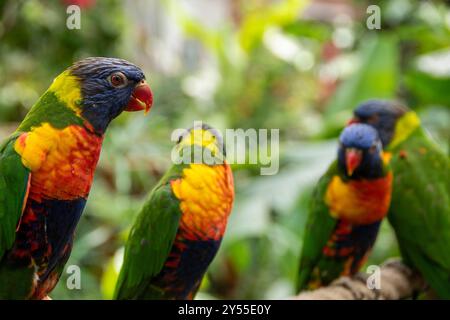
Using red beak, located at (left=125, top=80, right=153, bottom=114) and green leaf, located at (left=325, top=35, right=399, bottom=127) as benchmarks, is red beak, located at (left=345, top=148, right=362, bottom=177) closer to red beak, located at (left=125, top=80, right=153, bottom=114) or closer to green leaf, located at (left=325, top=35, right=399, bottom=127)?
red beak, located at (left=125, top=80, right=153, bottom=114)

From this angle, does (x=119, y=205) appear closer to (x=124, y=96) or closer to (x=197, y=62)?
(x=124, y=96)

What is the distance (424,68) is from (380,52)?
0.71 meters

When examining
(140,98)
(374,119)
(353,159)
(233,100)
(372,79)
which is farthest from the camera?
(233,100)

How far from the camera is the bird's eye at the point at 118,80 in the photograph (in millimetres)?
947

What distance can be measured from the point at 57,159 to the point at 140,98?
17cm

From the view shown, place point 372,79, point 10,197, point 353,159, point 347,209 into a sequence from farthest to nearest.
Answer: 1. point 372,79
2. point 347,209
3. point 353,159
4. point 10,197

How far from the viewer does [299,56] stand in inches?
160

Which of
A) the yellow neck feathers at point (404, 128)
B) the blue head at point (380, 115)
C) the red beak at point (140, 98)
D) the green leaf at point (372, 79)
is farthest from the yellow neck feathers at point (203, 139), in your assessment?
the green leaf at point (372, 79)

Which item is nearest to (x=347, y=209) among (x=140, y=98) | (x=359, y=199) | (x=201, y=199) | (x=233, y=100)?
(x=359, y=199)

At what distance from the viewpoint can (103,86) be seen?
94cm

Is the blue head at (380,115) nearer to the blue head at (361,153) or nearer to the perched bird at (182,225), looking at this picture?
the blue head at (361,153)

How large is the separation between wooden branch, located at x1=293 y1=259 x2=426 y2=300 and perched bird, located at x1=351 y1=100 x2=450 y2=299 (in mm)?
46

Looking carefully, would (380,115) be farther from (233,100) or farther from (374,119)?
(233,100)

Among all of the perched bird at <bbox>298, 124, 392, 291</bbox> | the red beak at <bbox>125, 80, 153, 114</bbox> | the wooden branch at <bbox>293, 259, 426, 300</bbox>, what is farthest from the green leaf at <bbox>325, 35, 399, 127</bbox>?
the red beak at <bbox>125, 80, 153, 114</bbox>
